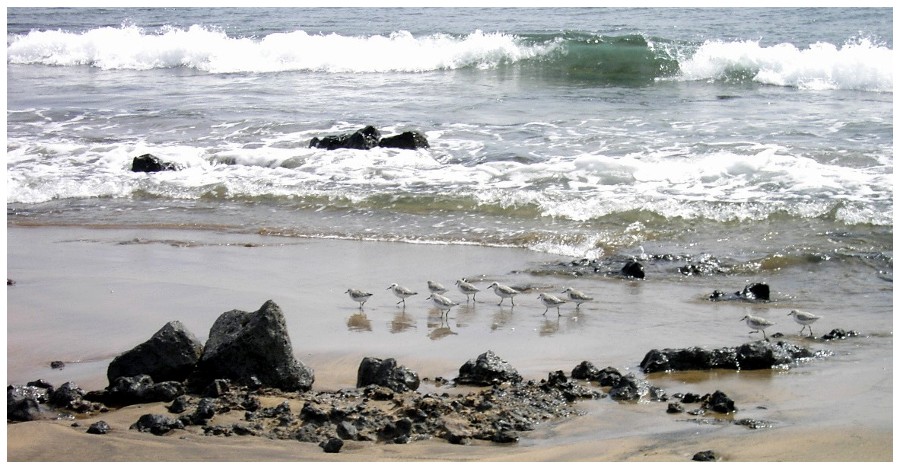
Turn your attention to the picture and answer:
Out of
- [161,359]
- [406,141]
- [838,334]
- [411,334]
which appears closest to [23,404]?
[161,359]

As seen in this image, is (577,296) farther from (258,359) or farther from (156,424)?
(156,424)

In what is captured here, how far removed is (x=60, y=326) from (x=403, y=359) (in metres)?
2.86

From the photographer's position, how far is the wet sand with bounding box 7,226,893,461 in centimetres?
534

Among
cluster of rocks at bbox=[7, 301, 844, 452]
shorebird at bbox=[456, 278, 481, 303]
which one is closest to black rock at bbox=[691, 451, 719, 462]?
cluster of rocks at bbox=[7, 301, 844, 452]

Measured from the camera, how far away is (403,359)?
7301 mm

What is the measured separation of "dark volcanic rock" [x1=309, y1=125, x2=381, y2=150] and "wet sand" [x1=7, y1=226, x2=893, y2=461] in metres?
4.94

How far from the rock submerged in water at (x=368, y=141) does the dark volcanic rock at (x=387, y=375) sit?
10337mm

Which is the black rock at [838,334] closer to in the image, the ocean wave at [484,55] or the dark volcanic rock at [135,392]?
the dark volcanic rock at [135,392]

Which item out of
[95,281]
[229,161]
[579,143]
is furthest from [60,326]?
[579,143]

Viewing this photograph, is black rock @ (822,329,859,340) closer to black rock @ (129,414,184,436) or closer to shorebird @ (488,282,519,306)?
shorebird @ (488,282,519,306)

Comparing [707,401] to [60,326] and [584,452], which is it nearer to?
[584,452]

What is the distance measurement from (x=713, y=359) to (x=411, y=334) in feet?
7.77

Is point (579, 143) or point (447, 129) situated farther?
point (447, 129)

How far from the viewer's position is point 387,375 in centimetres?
641
